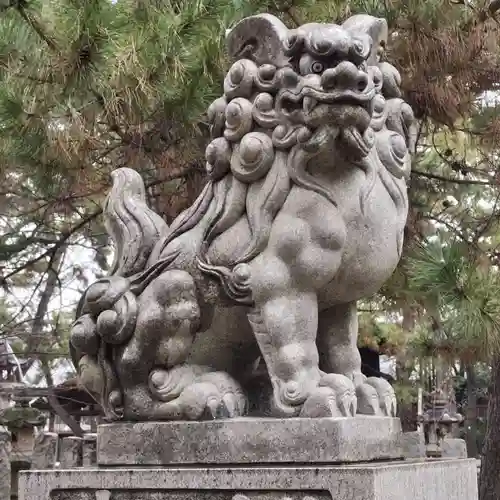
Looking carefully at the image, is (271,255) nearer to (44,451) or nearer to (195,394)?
(195,394)

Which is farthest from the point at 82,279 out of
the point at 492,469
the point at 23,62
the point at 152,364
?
the point at 152,364

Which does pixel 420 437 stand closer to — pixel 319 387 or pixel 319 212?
pixel 319 387

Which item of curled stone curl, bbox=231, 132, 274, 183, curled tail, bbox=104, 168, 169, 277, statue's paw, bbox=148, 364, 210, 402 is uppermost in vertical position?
curled stone curl, bbox=231, 132, 274, 183

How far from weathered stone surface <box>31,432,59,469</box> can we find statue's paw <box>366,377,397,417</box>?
17.4ft

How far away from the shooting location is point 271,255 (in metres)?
2.44

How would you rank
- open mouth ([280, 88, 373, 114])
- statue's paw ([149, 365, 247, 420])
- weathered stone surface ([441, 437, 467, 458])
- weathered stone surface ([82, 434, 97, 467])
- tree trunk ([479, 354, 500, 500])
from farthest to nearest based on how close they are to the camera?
1. weathered stone surface ([441, 437, 467, 458])
2. tree trunk ([479, 354, 500, 500])
3. weathered stone surface ([82, 434, 97, 467])
4. statue's paw ([149, 365, 247, 420])
5. open mouth ([280, 88, 373, 114])

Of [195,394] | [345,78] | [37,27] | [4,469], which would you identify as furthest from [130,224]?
[4,469]

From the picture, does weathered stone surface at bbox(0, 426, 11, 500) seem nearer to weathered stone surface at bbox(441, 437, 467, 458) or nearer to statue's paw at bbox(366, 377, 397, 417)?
statue's paw at bbox(366, 377, 397, 417)

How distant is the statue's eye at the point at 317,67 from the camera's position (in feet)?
7.96

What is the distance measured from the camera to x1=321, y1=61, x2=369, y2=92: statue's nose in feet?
7.65

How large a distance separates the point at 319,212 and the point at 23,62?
2.54 m

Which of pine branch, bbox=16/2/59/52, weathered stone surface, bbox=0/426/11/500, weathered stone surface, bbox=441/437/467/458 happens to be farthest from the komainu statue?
weathered stone surface, bbox=441/437/467/458

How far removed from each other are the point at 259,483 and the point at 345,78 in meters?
1.16

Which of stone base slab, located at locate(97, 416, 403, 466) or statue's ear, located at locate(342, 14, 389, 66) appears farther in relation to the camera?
statue's ear, located at locate(342, 14, 389, 66)
